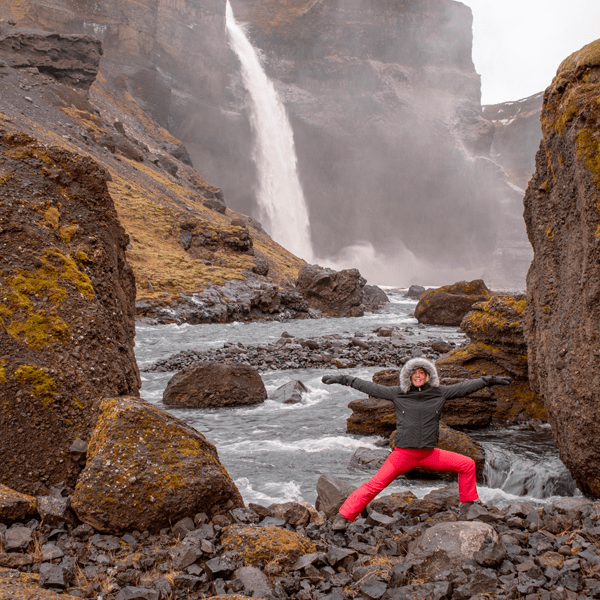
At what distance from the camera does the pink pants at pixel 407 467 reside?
558 centimetres

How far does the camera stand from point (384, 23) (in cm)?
15312

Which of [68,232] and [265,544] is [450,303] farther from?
[265,544]

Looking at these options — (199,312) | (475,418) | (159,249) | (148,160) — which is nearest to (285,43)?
(148,160)

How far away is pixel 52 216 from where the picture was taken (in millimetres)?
6496

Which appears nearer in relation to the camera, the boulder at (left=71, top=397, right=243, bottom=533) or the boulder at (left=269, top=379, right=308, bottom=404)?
the boulder at (left=71, top=397, right=243, bottom=533)

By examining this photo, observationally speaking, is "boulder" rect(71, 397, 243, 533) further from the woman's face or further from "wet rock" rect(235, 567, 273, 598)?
the woman's face

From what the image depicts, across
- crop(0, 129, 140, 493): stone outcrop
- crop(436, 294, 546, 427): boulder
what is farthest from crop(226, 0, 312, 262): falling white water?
crop(0, 129, 140, 493): stone outcrop

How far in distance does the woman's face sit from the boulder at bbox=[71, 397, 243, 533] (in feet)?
8.74

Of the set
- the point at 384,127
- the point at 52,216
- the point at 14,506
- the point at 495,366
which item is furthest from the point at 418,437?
the point at 384,127

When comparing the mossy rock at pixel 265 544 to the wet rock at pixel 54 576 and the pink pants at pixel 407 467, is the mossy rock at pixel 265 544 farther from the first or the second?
the wet rock at pixel 54 576

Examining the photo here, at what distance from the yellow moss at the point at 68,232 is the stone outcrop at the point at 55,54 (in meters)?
79.3

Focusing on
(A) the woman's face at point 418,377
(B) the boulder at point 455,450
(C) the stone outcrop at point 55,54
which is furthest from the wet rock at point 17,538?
(C) the stone outcrop at point 55,54

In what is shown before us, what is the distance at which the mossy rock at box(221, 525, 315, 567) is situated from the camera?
420cm

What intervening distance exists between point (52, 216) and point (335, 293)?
3901 cm
